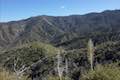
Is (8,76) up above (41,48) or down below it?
above

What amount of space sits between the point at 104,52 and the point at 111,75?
150ft

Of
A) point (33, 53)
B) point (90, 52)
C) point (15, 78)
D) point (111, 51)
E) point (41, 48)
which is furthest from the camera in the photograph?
point (41, 48)

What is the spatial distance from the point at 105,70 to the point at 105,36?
120513 mm

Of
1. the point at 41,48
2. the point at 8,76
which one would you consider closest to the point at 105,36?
the point at 41,48

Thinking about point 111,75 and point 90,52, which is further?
point 90,52

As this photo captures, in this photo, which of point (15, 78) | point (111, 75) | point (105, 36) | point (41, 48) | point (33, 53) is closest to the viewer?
point (15, 78)

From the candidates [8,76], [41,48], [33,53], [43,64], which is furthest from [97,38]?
[8,76]

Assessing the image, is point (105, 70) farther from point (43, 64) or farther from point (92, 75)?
point (43, 64)

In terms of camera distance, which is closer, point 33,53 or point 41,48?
point 33,53

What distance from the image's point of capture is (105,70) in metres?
16.5

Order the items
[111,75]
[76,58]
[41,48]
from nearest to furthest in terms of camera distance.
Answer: [111,75], [76,58], [41,48]

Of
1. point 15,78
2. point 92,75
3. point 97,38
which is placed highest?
point 15,78

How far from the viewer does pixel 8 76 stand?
6484 millimetres

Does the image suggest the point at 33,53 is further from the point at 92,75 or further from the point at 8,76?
the point at 8,76
